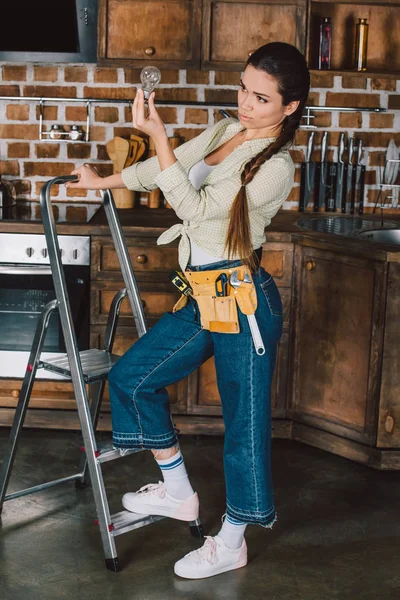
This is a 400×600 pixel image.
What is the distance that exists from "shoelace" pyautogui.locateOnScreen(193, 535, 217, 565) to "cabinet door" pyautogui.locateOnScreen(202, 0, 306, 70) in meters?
2.14

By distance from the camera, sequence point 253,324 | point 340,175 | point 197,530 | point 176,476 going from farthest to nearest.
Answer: point 340,175
point 197,530
point 176,476
point 253,324

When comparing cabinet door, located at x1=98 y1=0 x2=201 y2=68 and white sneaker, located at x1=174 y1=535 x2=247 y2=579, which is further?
cabinet door, located at x1=98 y1=0 x2=201 y2=68

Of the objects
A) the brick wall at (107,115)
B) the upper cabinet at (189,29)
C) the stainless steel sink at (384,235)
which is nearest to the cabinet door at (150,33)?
the upper cabinet at (189,29)

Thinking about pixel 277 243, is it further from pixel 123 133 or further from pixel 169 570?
pixel 169 570

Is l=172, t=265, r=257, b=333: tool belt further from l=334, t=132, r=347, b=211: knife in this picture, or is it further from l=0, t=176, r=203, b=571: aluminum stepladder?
l=334, t=132, r=347, b=211: knife

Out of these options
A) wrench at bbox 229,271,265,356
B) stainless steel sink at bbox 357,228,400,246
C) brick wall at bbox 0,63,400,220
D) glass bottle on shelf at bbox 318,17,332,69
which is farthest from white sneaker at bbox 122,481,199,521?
glass bottle on shelf at bbox 318,17,332,69

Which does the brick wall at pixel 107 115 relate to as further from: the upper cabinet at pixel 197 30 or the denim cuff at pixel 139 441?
the denim cuff at pixel 139 441

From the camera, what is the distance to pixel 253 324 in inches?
103

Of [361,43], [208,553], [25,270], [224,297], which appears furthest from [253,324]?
[361,43]

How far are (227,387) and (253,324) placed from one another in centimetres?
22

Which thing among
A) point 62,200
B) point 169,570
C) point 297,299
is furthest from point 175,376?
point 62,200

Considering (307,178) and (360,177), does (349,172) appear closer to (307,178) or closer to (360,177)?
(360,177)

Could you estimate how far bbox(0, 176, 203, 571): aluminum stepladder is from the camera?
2.75m

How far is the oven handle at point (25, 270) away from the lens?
12.4 feet
